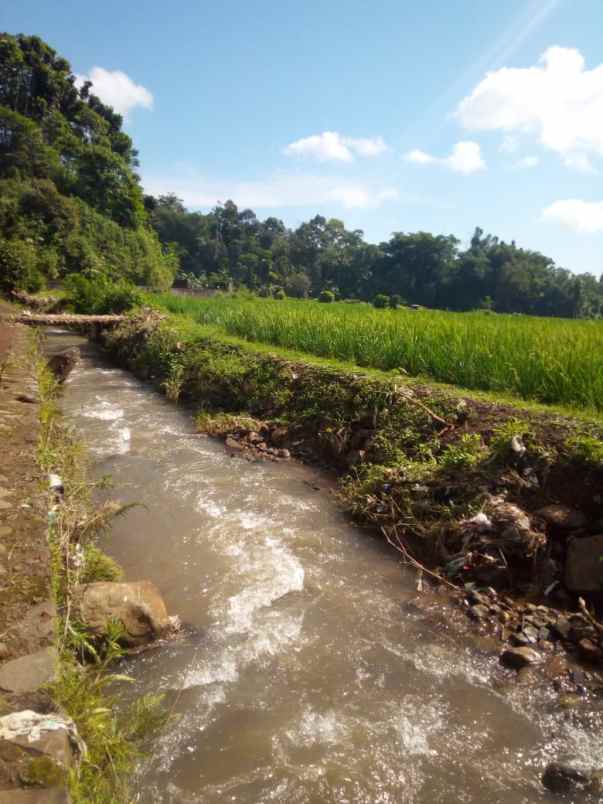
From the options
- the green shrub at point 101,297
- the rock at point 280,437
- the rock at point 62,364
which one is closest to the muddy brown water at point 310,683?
the rock at point 280,437

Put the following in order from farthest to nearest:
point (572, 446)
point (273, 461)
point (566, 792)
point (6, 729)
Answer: point (273, 461) < point (572, 446) < point (566, 792) < point (6, 729)

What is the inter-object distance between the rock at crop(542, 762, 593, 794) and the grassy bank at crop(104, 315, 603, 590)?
1536mm

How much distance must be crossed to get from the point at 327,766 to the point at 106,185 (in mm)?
43153

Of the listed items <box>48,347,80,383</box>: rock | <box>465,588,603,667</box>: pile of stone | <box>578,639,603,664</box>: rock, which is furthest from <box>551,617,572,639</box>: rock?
<box>48,347,80,383</box>: rock

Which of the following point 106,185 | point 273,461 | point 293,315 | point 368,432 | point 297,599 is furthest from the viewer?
point 106,185

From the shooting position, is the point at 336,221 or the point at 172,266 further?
the point at 336,221

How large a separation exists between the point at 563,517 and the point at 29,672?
377 cm

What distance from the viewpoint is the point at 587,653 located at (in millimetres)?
3117

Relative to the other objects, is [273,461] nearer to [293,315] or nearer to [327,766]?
[327,766]

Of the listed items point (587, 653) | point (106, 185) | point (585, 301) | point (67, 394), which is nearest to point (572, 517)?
point (587, 653)

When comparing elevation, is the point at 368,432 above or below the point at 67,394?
above

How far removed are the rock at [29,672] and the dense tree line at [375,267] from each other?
53319mm

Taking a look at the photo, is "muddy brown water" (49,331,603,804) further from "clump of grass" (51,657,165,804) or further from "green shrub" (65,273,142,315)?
"green shrub" (65,273,142,315)

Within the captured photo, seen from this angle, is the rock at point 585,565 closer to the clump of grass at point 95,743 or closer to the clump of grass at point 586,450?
the clump of grass at point 586,450
